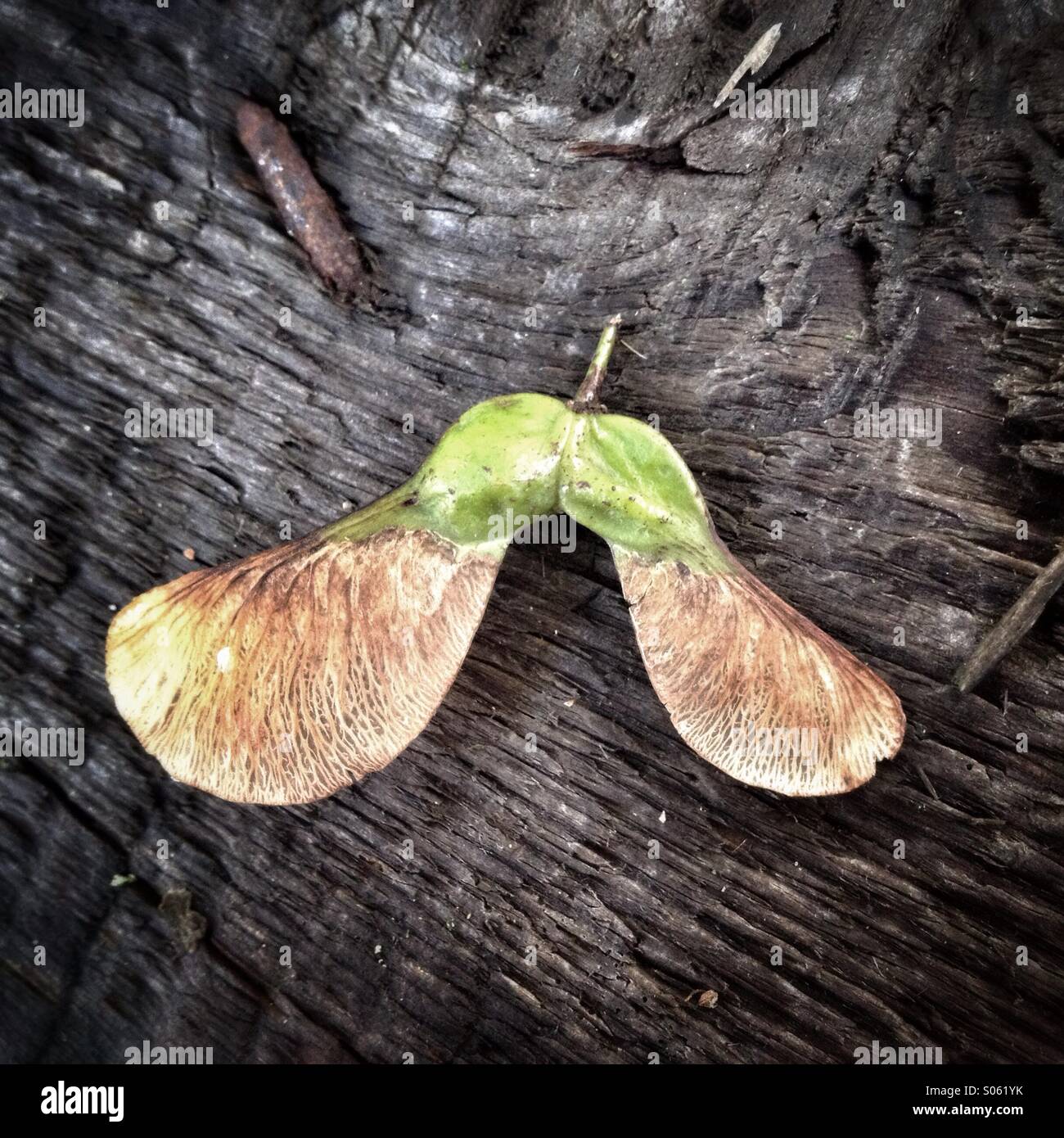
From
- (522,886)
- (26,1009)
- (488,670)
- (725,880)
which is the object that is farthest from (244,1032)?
(725,880)
